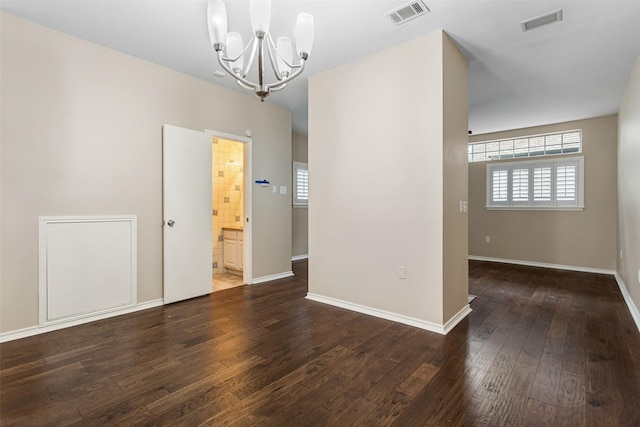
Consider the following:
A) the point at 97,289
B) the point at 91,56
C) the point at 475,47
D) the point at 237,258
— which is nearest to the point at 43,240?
the point at 97,289

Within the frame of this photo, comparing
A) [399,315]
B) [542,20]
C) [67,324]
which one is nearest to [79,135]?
[67,324]

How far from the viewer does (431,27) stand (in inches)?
108

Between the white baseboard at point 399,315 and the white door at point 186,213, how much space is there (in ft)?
4.88

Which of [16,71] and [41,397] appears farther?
[16,71]

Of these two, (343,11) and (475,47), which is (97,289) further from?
(475,47)

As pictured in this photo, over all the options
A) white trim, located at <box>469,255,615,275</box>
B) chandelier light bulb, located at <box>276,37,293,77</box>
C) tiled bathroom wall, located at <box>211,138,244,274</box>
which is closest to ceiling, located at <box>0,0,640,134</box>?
chandelier light bulb, located at <box>276,37,293,77</box>

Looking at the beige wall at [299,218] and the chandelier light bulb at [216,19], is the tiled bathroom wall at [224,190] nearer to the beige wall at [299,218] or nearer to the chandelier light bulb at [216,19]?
the beige wall at [299,218]

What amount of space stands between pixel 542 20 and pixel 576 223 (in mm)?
4390

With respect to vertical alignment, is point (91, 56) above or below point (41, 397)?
above

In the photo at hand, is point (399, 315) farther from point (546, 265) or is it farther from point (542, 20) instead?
point (546, 265)

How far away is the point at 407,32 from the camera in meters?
2.84

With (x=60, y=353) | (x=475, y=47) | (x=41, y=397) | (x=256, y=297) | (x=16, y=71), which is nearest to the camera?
(x=41, y=397)

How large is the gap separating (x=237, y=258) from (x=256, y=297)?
135 cm

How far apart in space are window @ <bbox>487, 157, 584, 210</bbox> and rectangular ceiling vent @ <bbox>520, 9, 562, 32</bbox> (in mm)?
3934
